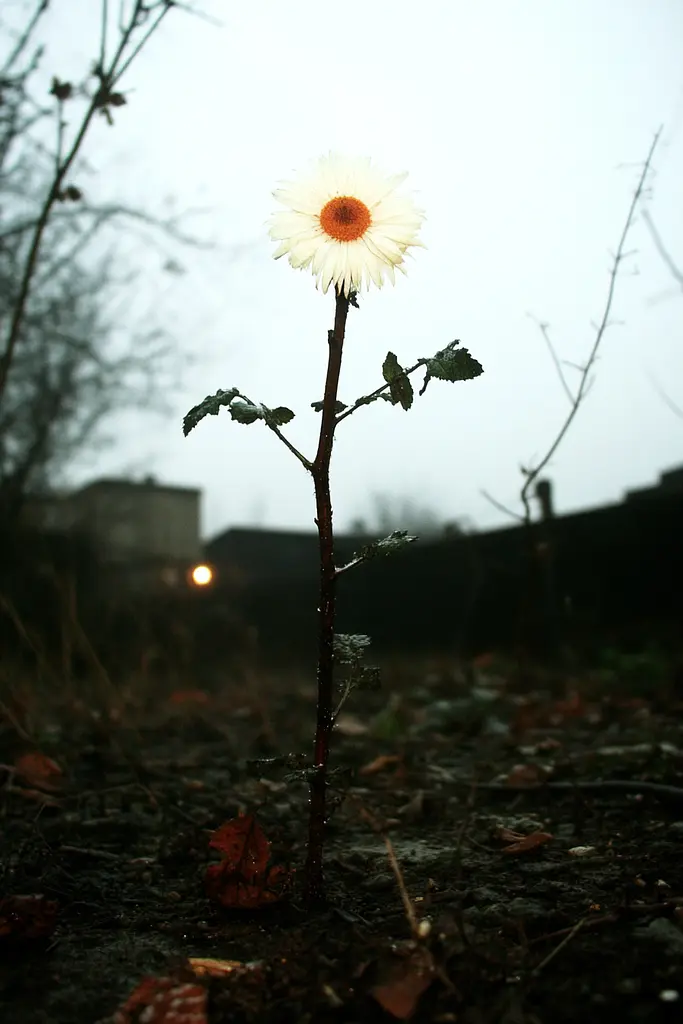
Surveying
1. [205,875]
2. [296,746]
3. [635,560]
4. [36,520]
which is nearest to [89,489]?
[36,520]

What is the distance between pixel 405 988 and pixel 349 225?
1458 mm

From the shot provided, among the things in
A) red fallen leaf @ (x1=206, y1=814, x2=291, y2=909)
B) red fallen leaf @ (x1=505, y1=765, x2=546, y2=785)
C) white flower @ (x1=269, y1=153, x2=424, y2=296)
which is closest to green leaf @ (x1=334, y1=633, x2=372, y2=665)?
red fallen leaf @ (x1=206, y1=814, x2=291, y2=909)

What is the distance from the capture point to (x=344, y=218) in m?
1.63

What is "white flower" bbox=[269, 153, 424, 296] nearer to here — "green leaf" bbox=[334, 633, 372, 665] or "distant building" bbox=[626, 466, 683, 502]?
"green leaf" bbox=[334, 633, 372, 665]

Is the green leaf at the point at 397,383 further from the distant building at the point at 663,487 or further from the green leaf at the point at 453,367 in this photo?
the distant building at the point at 663,487

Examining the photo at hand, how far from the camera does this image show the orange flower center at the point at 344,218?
1631 millimetres

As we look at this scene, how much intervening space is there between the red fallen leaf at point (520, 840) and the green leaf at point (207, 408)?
146 centimetres

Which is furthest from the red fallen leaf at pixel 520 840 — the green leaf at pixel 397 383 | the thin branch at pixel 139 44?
the thin branch at pixel 139 44

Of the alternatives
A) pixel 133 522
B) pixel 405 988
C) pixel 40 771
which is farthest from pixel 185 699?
pixel 133 522

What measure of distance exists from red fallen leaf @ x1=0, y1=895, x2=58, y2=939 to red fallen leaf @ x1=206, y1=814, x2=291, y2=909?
1.21 feet

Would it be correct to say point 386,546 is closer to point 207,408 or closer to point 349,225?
point 207,408

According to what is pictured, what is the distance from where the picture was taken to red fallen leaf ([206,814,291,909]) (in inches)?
70.2

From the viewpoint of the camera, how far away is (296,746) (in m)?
4.31

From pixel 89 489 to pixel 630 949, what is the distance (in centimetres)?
1415
